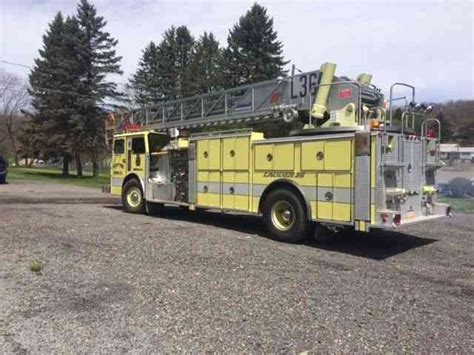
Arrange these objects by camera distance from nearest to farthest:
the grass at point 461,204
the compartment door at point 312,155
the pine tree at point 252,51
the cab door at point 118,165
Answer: the compartment door at point 312,155
the cab door at point 118,165
the grass at point 461,204
the pine tree at point 252,51

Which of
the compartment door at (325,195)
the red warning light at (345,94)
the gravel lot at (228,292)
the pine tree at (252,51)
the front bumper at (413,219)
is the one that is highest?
the pine tree at (252,51)

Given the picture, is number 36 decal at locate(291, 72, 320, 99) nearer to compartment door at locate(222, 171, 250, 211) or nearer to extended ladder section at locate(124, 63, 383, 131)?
extended ladder section at locate(124, 63, 383, 131)

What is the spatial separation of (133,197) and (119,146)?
171 centimetres

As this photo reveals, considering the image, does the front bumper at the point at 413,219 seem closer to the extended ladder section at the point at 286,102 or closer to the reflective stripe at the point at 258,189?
the extended ladder section at the point at 286,102

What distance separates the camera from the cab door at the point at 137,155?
14.5m

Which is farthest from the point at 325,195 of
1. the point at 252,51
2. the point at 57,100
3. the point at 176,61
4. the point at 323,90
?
the point at 176,61

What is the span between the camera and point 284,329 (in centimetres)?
494

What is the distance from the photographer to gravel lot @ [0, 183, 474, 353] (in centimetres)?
467

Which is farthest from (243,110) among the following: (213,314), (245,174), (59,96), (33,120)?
(33,120)

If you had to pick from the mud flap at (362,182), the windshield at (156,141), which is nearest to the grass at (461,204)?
the mud flap at (362,182)

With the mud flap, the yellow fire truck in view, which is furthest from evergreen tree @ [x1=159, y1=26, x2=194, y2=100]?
the mud flap

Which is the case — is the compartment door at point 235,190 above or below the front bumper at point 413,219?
above

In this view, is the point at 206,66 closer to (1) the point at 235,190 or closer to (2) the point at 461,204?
(2) the point at 461,204

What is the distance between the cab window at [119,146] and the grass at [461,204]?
1045cm
